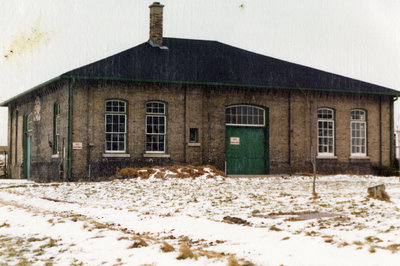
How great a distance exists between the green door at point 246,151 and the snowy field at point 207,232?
1177 centimetres

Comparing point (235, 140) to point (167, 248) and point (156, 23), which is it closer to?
point (156, 23)

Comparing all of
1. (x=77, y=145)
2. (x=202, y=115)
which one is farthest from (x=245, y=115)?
(x=77, y=145)

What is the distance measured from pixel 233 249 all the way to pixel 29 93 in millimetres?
25611

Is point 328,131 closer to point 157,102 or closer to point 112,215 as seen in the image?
point 157,102

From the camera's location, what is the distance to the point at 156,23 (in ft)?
89.1

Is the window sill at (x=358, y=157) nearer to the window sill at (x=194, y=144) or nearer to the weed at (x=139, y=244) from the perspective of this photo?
the window sill at (x=194, y=144)

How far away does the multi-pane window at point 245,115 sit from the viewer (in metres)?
26.0

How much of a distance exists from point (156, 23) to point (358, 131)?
11.4 m

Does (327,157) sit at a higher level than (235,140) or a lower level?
lower

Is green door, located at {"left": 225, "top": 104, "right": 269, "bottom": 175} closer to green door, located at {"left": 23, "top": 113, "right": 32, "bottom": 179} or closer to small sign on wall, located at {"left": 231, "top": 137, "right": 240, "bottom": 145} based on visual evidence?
small sign on wall, located at {"left": 231, "top": 137, "right": 240, "bottom": 145}

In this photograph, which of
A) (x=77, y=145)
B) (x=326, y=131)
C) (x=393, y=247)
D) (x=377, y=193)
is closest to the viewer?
(x=393, y=247)

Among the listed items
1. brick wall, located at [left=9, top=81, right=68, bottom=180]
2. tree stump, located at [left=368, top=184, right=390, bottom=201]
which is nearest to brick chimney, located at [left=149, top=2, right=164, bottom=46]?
brick wall, located at [left=9, top=81, right=68, bottom=180]

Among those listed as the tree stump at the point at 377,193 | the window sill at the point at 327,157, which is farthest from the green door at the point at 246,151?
the tree stump at the point at 377,193

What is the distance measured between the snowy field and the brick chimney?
1446cm
